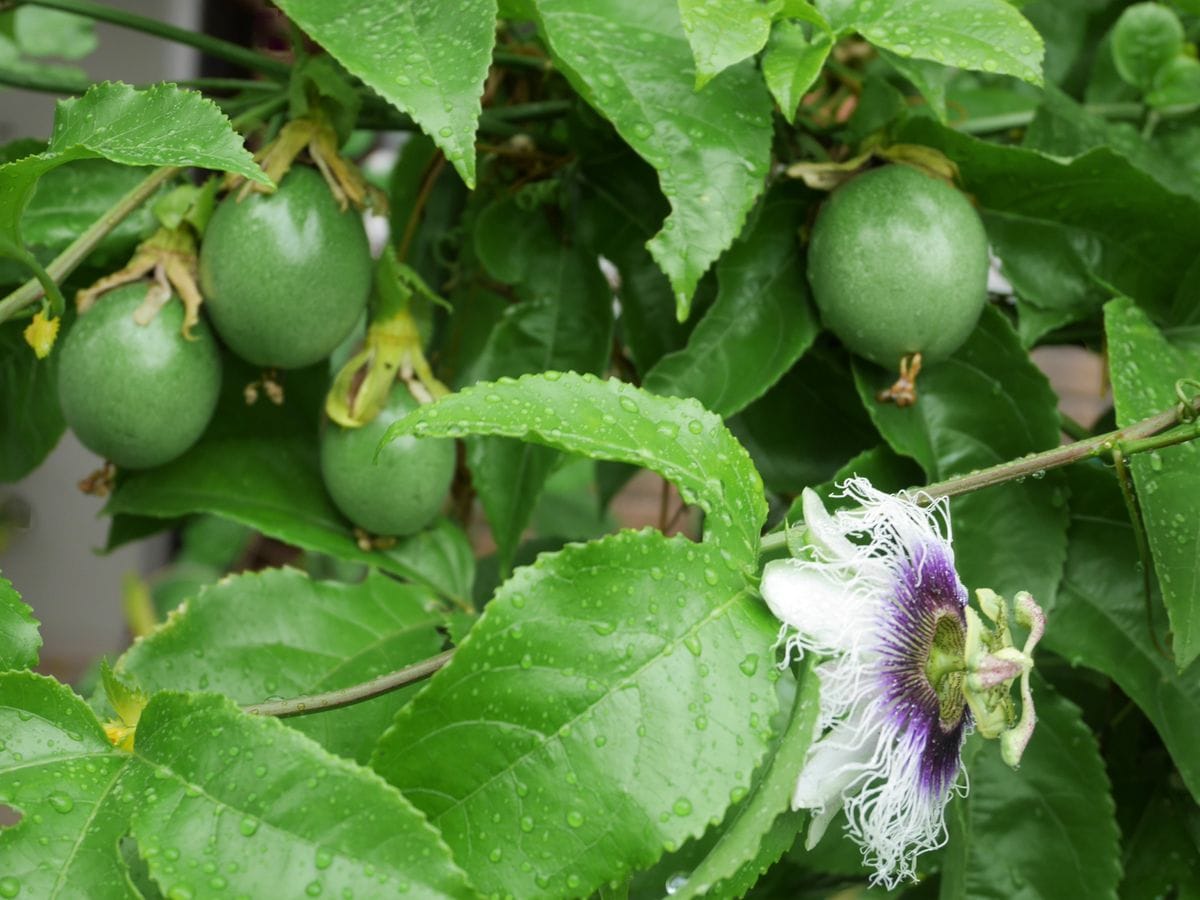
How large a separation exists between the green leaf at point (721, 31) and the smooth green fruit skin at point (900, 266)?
0.34ft

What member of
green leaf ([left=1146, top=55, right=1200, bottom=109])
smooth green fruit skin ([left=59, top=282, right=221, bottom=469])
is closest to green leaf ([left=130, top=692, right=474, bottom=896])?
smooth green fruit skin ([left=59, top=282, right=221, bottom=469])

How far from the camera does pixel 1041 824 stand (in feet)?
1.75

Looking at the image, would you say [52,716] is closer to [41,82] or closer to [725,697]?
[725,697]

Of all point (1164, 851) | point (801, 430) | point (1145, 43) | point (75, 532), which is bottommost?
point (75, 532)

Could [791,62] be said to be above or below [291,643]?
above

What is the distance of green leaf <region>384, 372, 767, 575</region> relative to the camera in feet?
1.18

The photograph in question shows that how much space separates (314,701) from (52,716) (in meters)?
0.08

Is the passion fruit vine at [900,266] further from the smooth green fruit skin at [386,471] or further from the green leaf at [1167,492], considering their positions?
the smooth green fruit skin at [386,471]

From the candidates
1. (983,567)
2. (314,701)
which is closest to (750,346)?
(983,567)

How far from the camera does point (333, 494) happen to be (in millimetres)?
593

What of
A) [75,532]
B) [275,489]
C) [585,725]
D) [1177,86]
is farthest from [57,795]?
[75,532]

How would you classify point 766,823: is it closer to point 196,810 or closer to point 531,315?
point 196,810

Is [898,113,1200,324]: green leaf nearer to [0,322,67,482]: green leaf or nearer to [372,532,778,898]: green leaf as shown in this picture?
[372,532,778,898]: green leaf

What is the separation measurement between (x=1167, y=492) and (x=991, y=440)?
11 centimetres
